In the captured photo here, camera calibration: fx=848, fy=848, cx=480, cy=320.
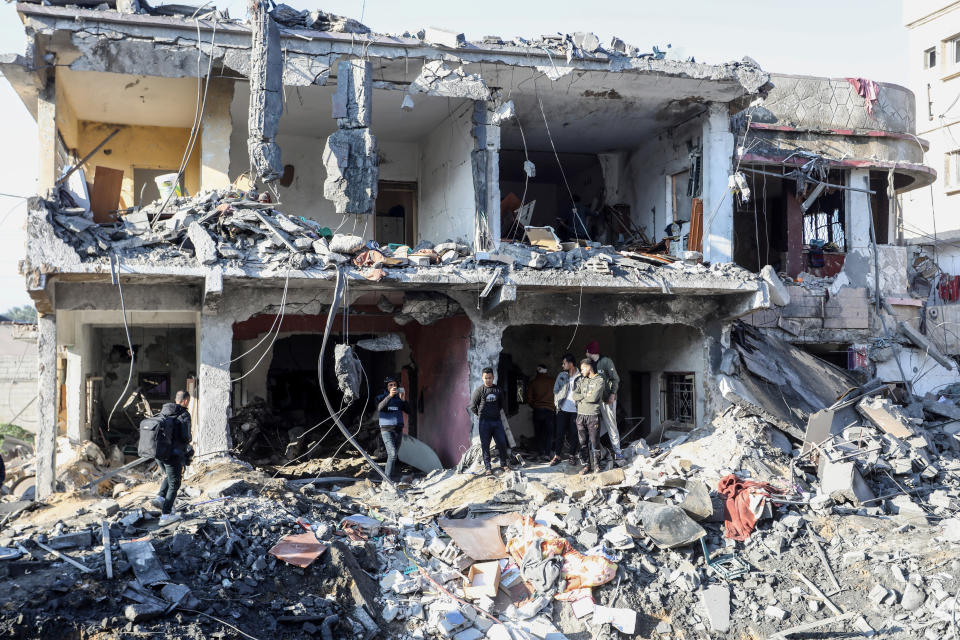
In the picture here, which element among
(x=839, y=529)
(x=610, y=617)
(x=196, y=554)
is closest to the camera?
(x=196, y=554)

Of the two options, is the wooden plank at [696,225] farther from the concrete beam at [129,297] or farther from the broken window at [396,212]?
the concrete beam at [129,297]

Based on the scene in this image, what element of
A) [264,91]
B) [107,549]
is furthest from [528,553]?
[264,91]

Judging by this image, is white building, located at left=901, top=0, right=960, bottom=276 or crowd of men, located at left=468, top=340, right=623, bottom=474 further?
white building, located at left=901, top=0, right=960, bottom=276

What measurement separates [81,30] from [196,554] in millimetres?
7040

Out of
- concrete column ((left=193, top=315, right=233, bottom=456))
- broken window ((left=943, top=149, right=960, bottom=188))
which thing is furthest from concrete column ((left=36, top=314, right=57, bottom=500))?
broken window ((left=943, top=149, right=960, bottom=188))

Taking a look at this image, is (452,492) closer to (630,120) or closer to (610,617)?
(610,617)

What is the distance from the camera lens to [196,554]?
8.26 m

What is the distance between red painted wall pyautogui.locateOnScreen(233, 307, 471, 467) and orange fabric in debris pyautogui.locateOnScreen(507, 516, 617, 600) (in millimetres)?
3198

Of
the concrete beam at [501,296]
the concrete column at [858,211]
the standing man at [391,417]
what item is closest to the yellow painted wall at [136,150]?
the standing man at [391,417]

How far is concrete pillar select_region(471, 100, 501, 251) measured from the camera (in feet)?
41.7

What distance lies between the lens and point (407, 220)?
15914 millimetres

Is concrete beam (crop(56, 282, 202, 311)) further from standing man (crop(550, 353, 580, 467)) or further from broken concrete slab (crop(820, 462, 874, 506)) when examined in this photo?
broken concrete slab (crop(820, 462, 874, 506))

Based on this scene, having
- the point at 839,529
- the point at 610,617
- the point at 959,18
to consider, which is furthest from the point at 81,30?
the point at 959,18

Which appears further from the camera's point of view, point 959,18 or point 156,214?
point 959,18
